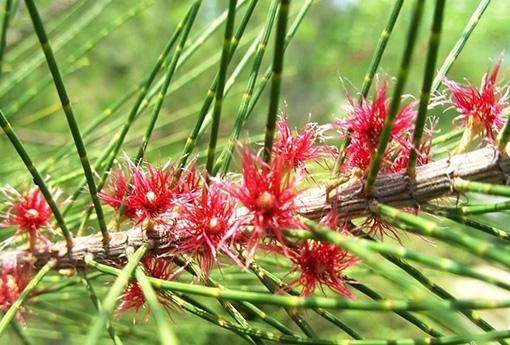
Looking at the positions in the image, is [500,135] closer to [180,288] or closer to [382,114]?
[382,114]

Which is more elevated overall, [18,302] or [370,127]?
[370,127]

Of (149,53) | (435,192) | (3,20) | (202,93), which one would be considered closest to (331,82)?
(202,93)

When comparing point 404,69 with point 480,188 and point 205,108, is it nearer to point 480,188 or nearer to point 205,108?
point 480,188

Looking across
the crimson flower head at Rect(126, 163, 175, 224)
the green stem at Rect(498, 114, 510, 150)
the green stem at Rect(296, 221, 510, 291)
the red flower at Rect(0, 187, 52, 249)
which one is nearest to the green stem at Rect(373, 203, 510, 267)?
the green stem at Rect(296, 221, 510, 291)

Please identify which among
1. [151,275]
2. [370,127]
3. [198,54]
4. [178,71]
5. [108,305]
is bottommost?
[108,305]

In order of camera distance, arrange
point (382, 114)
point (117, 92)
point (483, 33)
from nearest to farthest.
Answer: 1. point (382, 114)
2. point (483, 33)
3. point (117, 92)

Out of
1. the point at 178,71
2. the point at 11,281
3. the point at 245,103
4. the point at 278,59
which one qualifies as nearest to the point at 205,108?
the point at 245,103
